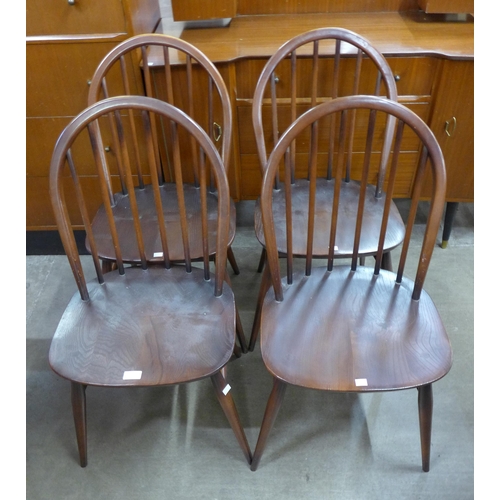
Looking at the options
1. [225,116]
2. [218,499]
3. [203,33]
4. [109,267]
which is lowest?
[218,499]

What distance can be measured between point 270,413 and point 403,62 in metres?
1.13

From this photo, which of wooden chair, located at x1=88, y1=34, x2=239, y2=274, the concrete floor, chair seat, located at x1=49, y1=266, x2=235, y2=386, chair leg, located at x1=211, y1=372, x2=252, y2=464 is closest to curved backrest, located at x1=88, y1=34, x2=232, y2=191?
wooden chair, located at x1=88, y1=34, x2=239, y2=274

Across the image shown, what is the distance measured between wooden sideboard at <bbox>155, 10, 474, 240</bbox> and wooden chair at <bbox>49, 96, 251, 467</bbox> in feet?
1.64

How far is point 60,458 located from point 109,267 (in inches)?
21.1

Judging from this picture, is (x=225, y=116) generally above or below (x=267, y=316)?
above

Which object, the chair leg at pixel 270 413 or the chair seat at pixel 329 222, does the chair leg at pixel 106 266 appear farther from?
the chair leg at pixel 270 413

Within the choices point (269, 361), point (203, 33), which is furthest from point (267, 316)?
point (203, 33)

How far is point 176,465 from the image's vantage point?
1.17 m

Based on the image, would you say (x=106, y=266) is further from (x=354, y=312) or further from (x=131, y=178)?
(x=354, y=312)

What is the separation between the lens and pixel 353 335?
960mm

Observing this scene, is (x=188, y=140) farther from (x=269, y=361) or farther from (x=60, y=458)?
(x=60, y=458)

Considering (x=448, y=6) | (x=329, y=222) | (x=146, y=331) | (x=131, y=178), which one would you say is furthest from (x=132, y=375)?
(x=448, y=6)

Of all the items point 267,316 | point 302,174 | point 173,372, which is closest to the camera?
point 173,372

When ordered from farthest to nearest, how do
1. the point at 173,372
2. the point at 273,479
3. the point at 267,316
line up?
1. the point at 273,479
2. the point at 267,316
3. the point at 173,372
